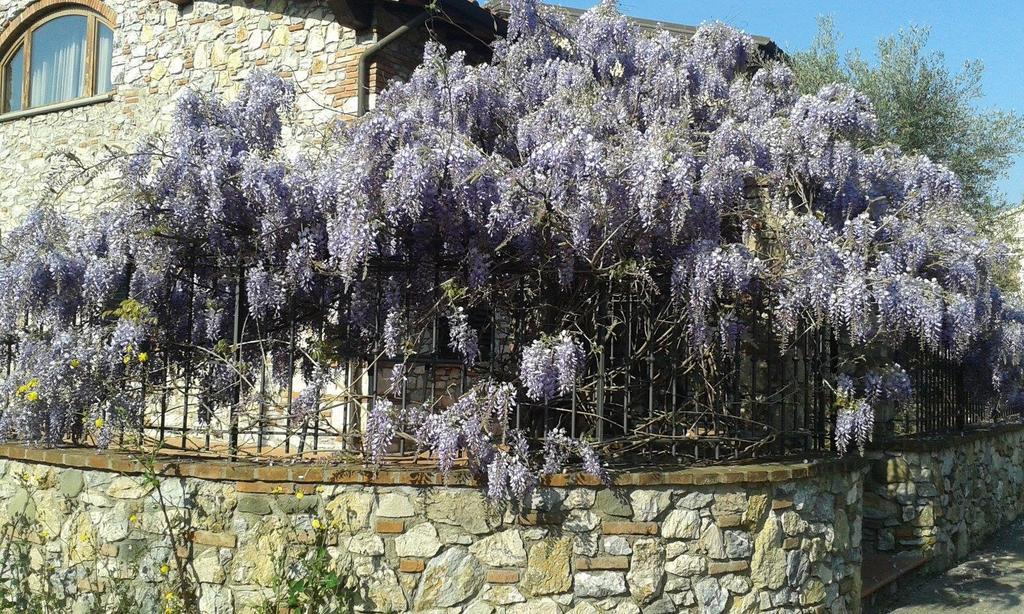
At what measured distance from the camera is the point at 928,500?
7031mm

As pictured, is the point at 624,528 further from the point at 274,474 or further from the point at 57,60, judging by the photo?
the point at 57,60

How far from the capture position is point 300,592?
4.23 m

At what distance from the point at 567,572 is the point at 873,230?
116 inches

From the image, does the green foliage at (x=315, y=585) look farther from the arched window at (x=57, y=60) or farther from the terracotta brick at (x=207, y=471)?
the arched window at (x=57, y=60)

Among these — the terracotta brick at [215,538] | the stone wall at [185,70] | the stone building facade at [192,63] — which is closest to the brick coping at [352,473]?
the terracotta brick at [215,538]

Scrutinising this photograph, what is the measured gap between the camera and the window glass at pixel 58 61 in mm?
9688

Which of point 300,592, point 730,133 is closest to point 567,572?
point 300,592

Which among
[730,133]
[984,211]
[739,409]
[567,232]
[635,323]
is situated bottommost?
[739,409]

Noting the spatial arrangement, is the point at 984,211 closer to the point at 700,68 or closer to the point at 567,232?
the point at 700,68

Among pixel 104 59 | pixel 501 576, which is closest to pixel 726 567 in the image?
pixel 501 576

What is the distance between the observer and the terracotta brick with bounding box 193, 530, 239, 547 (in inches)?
174

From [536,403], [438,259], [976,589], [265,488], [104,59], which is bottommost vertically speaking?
[976,589]

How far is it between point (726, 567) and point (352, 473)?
1954 millimetres

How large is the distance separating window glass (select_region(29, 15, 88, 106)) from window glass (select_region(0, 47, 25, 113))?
25cm
